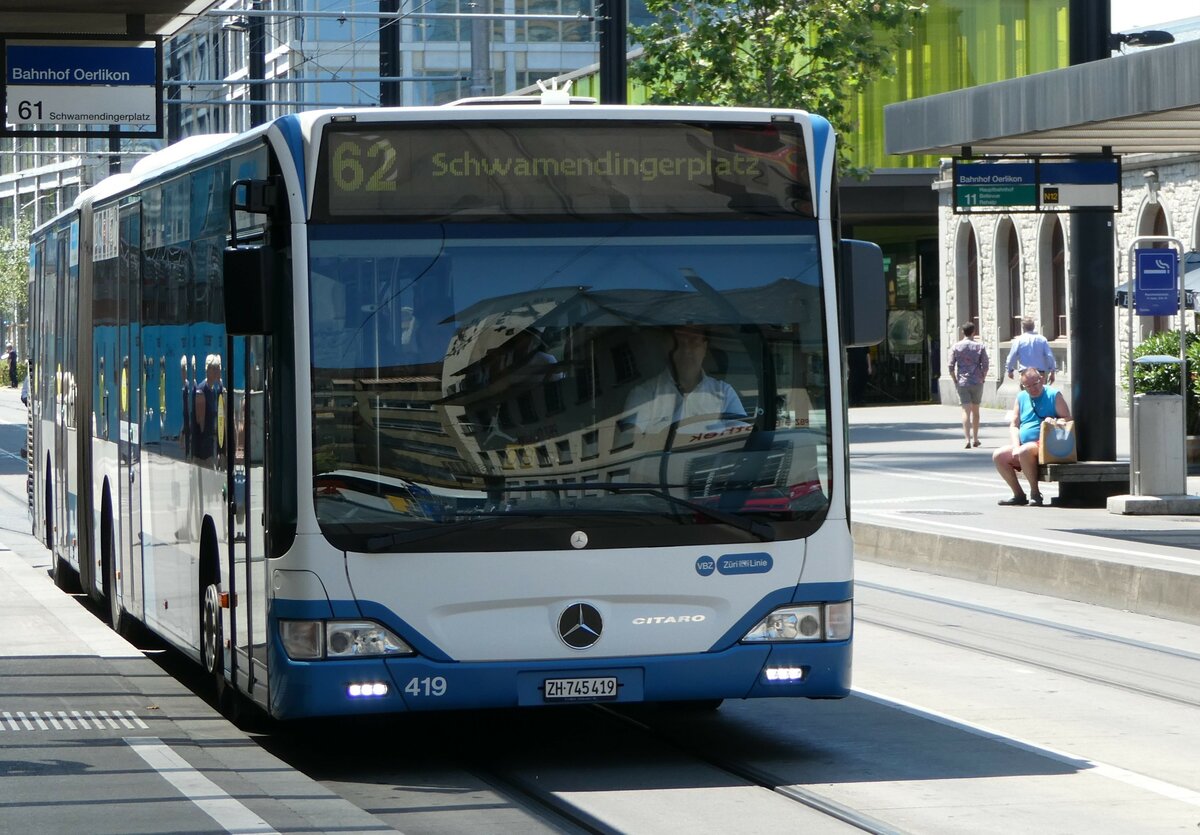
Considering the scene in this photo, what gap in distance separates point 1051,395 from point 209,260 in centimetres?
1114

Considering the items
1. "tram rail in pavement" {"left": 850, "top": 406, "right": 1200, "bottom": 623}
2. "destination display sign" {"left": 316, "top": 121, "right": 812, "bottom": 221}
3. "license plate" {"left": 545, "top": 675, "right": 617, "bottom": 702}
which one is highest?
"destination display sign" {"left": 316, "top": 121, "right": 812, "bottom": 221}

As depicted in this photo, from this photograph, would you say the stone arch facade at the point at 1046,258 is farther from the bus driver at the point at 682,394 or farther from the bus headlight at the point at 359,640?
the bus headlight at the point at 359,640

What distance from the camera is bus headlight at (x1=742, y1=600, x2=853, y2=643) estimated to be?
323 inches

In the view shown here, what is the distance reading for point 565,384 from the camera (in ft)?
26.3

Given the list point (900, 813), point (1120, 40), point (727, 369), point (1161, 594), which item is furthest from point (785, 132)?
point (1120, 40)

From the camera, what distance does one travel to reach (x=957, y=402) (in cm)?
4247

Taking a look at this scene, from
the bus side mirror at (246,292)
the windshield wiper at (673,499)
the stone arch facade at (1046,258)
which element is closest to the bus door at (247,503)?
the bus side mirror at (246,292)

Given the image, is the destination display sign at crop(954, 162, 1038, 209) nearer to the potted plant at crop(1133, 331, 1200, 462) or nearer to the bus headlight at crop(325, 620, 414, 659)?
the potted plant at crop(1133, 331, 1200, 462)

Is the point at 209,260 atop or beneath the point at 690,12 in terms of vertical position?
beneath

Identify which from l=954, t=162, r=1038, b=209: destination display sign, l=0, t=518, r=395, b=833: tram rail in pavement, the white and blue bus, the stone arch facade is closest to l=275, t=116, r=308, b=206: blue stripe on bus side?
the white and blue bus

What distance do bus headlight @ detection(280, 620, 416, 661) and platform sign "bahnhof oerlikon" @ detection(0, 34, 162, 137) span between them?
33.8 ft

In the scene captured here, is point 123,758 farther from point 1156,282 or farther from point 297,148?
point 1156,282

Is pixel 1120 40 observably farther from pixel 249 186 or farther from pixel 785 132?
pixel 249 186

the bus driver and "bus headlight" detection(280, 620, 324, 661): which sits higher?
the bus driver
